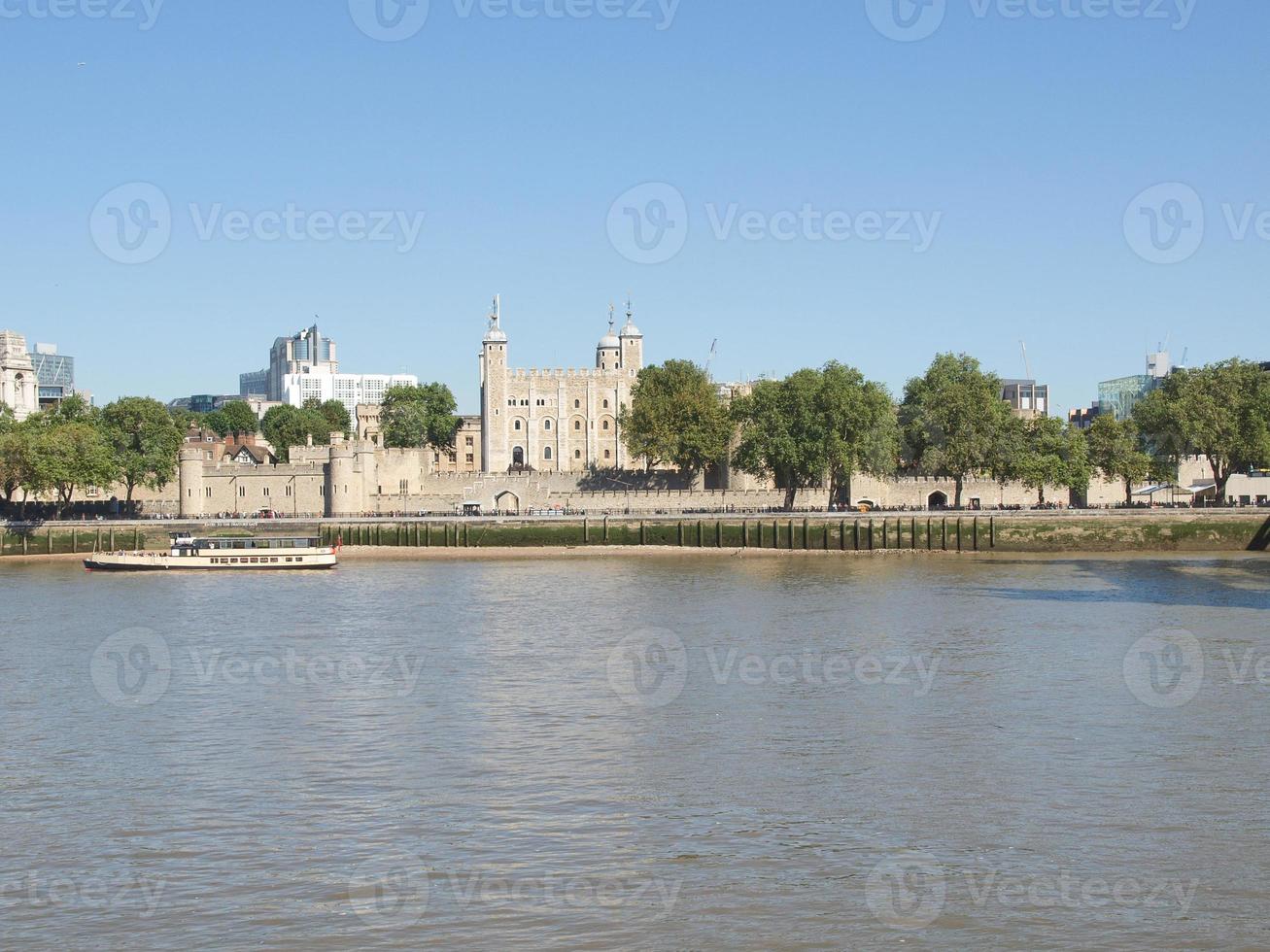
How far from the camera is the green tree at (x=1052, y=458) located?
275 feet

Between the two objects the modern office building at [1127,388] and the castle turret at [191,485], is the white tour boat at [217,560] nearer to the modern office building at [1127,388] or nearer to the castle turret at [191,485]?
the castle turret at [191,485]

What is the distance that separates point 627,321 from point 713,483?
2070cm

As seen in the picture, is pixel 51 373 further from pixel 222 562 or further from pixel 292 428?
pixel 222 562

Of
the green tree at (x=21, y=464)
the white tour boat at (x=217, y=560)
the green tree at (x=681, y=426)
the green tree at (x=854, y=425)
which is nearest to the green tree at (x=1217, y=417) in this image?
the green tree at (x=854, y=425)

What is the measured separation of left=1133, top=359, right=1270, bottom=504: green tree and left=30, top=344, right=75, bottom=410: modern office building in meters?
133

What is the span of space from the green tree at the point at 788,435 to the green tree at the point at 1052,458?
1179 cm

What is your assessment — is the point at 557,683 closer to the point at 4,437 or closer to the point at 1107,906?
the point at 1107,906

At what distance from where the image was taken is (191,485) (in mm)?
87938

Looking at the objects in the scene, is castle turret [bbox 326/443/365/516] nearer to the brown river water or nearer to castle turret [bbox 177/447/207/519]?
castle turret [bbox 177/447/207/519]

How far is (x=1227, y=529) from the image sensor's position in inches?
2906

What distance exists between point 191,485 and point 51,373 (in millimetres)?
120485

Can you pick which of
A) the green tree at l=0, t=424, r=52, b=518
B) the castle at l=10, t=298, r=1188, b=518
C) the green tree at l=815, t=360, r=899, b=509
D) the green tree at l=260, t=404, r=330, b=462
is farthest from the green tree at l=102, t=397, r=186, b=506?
the green tree at l=260, t=404, r=330, b=462

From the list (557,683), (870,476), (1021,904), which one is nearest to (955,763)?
(1021,904)

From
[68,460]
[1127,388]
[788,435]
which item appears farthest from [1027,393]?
[68,460]
